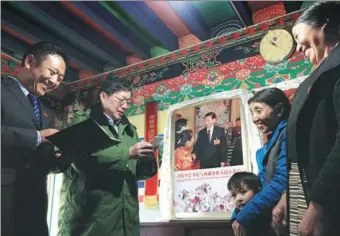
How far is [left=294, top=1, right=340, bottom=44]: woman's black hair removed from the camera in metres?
1.19

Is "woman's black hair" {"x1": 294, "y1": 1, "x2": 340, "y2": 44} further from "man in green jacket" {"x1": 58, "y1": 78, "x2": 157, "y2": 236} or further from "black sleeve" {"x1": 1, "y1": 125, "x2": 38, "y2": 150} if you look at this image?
"black sleeve" {"x1": 1, "y1": 125, "x2": 38, "y2": 150}

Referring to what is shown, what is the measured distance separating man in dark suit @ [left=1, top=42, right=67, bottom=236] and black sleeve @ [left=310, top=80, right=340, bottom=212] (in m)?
1.02

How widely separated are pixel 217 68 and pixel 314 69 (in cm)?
46

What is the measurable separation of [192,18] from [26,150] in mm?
964

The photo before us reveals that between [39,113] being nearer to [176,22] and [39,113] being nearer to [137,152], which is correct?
[137,152]

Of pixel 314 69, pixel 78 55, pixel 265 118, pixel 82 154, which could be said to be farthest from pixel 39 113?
pixel 314 69

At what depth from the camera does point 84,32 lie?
1646 millimetres

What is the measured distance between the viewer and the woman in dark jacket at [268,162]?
124 centimetres

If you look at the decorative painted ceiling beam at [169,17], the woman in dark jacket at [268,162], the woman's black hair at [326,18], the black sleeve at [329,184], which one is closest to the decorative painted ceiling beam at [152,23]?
the decorative painted ceiling beam at [169,17]

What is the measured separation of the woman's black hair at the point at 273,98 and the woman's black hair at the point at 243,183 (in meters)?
0.28

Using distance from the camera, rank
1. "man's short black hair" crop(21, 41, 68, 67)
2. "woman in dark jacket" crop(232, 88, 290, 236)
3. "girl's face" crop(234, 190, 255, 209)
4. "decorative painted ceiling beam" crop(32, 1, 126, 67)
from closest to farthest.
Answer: "woman in dark jacket" crop(232, 88, 290, 236) < "girl's face" crop(234, 190, 255, 209) < "man's short black hair" crop(21, 41, 68, 67) < "decorative painted ceiling beam" crop(32, 1, 126, 67)

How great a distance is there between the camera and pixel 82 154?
1.44 meters

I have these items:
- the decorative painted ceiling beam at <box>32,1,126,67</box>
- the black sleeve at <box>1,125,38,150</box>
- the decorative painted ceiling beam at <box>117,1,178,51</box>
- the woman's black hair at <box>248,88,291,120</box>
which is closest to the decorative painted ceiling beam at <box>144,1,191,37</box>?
the decorative painted ceiling beam at <box>117,1,178,51</box>

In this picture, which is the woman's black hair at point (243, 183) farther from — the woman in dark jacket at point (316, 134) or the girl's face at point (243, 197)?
the woman in dark jacket at point (316, 134)
